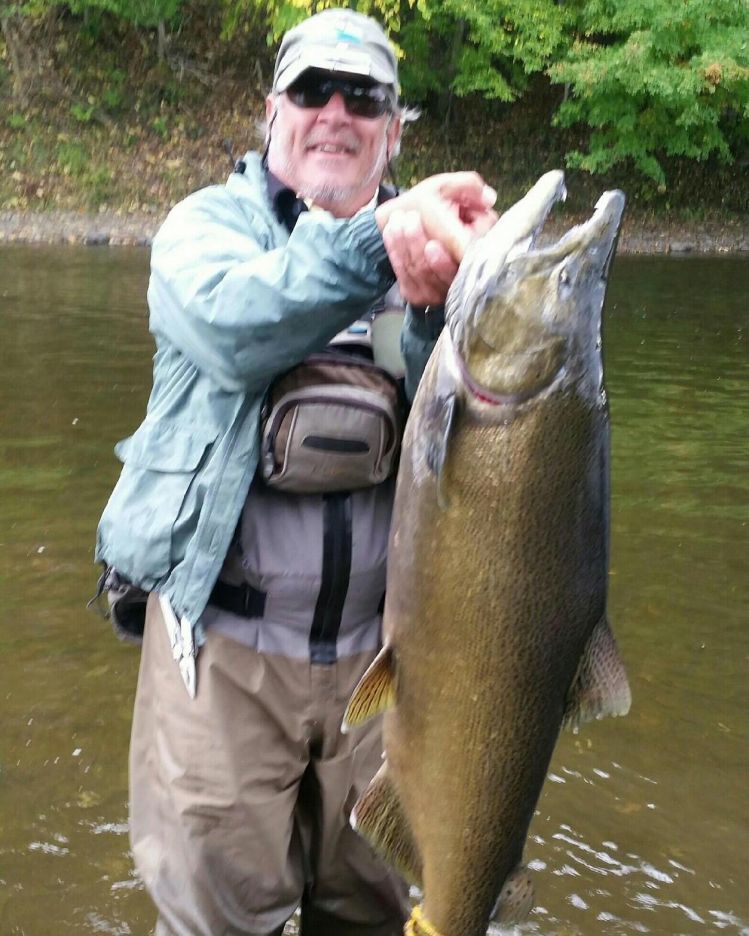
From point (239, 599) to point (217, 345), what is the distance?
2.26 ft

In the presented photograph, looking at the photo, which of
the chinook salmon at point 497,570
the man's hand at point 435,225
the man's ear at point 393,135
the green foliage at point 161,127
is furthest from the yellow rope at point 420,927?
the green foliage at point 161,127

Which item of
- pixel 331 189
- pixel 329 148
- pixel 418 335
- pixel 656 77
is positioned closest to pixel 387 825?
pixel 418 335

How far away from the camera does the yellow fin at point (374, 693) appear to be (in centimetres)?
221

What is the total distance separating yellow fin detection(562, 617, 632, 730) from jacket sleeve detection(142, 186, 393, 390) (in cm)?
79

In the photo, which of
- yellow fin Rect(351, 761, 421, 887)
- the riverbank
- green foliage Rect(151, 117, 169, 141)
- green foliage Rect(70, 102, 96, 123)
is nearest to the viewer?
yellow fin Rect(351, 761, 421, 887)

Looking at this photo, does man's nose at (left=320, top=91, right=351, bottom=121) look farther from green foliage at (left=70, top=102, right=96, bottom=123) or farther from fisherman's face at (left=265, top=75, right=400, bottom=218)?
green foliage at (left=70, top=102, right=96, bottom=123)

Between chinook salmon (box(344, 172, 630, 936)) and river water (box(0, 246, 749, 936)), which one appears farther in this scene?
river water (box(0, 246, 749, 936))

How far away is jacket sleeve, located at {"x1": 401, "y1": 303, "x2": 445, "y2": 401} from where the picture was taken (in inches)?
92.6

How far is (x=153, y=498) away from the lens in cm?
255

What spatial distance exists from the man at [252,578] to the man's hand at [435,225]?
0.86 ft

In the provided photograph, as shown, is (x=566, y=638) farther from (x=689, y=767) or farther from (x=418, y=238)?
(x=689, y=767)

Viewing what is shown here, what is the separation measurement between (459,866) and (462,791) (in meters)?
0.15

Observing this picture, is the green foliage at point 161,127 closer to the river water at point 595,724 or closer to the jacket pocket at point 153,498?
the river water at point 595,724

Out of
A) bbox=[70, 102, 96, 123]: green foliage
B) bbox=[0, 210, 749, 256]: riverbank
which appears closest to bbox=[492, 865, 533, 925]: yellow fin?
bbox=[0, 210, 749, 256]: riverbank
